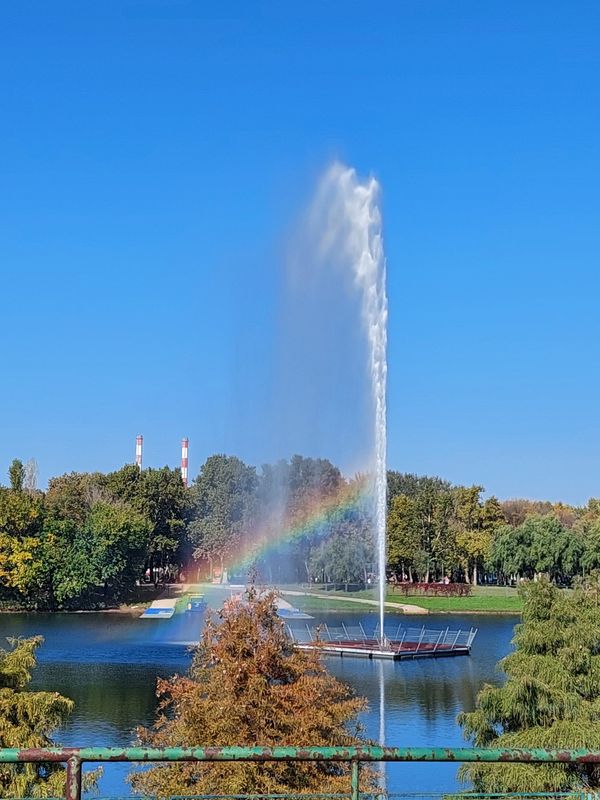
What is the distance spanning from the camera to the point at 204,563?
79625 millimetres

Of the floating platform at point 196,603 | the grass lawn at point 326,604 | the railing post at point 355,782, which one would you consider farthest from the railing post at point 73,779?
the grass lawn at point 326,604

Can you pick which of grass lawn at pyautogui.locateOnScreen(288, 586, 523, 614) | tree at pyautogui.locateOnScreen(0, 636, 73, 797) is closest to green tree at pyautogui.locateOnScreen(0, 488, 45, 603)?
grass lawn at pyautogui.locateOnScreen(288, 586, 523, 614)

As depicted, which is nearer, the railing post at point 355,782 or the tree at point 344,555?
the railing post at point 355,782

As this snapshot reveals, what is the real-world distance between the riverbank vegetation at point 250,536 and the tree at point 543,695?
40.7m

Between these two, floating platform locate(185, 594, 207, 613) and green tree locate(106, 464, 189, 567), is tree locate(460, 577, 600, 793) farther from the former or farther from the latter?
green tree locate(106, 464, 189, 567)

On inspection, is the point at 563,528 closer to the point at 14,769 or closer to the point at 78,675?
the point at 78,675

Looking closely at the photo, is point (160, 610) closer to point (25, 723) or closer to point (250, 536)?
point (250, 536)

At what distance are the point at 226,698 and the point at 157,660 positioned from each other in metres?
24.4

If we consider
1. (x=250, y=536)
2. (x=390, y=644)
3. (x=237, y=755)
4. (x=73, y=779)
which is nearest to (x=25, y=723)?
(x=73, y=779)

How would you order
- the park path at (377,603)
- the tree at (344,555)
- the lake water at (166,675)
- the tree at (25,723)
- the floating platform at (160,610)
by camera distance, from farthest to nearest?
1. the tree at (344,555)
2. the park path at (377,603)
3. the floating platform at (160,610)
4. the lake water at (166,675)
5. the tree at (25,723)

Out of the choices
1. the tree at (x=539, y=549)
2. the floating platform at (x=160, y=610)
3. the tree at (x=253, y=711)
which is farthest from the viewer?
the tree at (x=539, y=549)

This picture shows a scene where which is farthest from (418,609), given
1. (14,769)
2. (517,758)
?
(517,758)

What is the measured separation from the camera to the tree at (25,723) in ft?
42.6

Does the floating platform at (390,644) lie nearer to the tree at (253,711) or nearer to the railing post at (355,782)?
the tree at (253,711)
